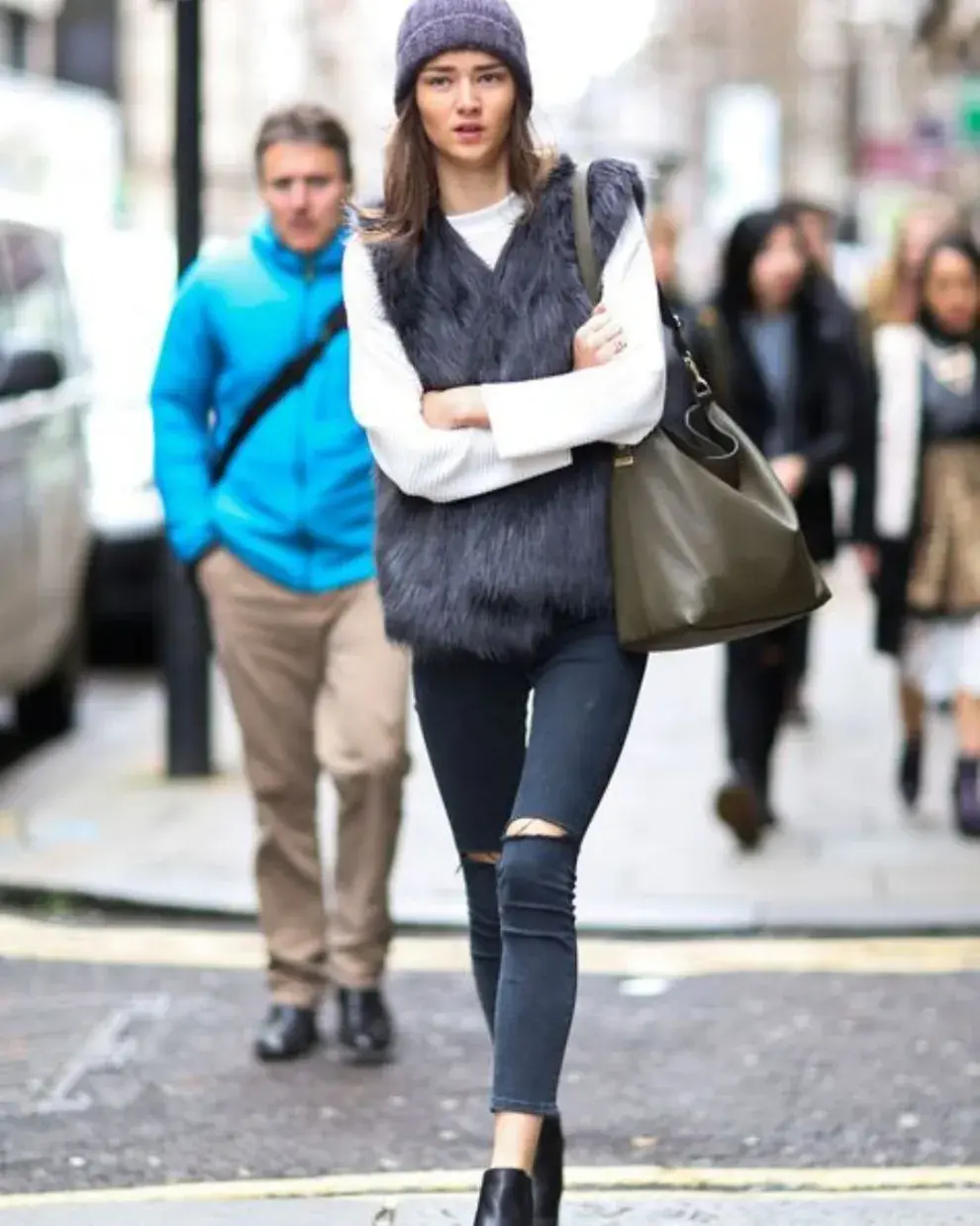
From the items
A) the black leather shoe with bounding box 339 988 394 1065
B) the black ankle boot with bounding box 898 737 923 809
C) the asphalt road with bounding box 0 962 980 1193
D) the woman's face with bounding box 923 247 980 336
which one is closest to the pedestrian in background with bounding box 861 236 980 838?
the woman's face with bounding box 923 247 980 336

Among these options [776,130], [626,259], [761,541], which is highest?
[626,259]

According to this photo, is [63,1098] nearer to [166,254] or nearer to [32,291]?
[32,291]

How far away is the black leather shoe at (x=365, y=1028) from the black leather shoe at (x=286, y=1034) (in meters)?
0.07

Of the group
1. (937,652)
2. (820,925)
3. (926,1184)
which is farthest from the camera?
(937,652)

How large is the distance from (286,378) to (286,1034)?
52.5 inches

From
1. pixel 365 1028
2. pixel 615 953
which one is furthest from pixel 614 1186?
pixel 615 953

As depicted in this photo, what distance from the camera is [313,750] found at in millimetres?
6117

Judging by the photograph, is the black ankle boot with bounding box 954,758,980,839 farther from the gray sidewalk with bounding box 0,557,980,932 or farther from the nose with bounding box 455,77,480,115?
the nose with bounding box 455,77,480,115

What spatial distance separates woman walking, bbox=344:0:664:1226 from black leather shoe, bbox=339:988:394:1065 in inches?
62.7

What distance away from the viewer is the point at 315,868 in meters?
6.14

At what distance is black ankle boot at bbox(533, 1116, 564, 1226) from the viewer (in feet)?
14.6

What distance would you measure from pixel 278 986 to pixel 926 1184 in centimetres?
166

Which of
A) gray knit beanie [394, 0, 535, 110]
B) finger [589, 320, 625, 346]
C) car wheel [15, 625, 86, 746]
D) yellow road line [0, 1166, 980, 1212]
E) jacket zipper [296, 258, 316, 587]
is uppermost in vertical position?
gray knit beanie [394, 0, 535, 110]

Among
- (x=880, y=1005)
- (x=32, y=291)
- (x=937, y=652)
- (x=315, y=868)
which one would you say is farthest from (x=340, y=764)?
(x=32, y=291)
